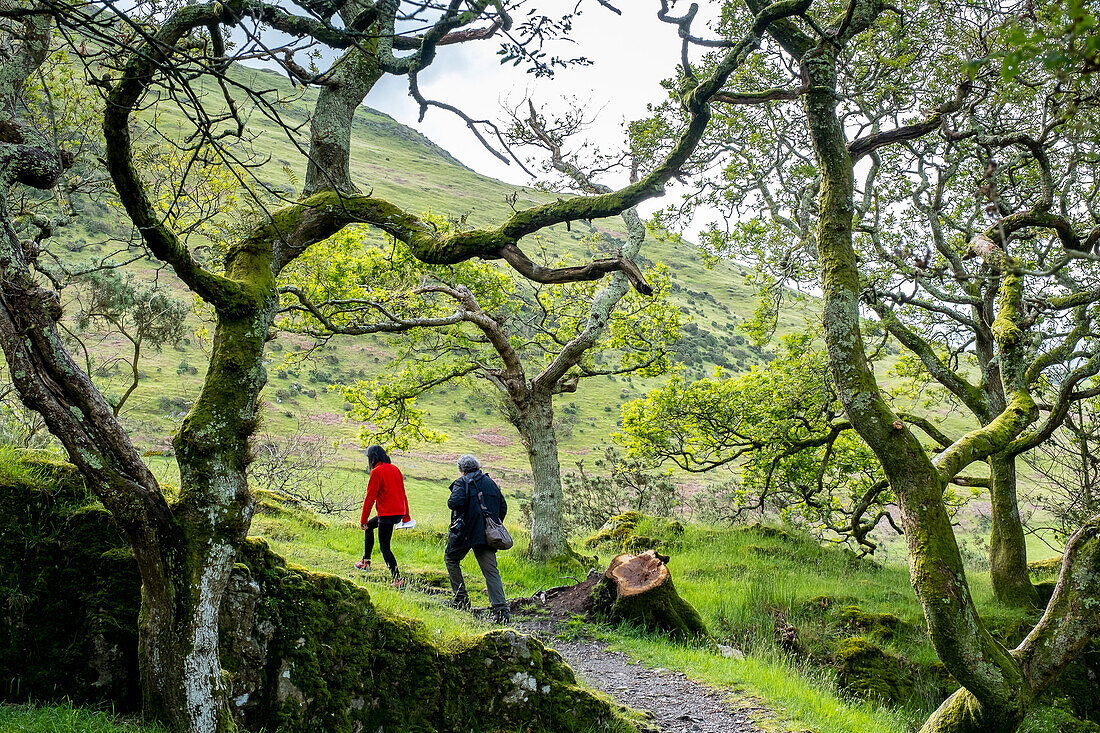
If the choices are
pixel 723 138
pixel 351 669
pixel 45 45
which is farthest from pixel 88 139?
pixel 723 138

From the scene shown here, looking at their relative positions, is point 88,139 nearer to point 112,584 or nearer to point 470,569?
point 112,584

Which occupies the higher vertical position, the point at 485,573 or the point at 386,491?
the point at 386,491

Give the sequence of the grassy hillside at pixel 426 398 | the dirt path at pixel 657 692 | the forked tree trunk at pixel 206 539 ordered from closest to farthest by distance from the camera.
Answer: the forked tree trunk at pixel 206 539 → the dirt path at pixel 657 692 → the grassy hillside at pixel 426 398

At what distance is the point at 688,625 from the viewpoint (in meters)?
9.97

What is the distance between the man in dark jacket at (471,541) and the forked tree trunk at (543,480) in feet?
14.5

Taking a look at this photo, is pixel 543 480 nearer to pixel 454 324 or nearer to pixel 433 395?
pixel 454 324

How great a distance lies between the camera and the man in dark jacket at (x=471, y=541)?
29.8 ft

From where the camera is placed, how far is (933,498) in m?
5.77

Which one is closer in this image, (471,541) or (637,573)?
(471,541)

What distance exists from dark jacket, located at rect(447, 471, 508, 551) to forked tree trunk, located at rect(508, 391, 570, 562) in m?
4.28

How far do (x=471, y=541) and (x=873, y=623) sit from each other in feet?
25.1

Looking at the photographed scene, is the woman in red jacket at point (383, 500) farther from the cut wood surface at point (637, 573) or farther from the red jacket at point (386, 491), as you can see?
the cut wood surface at point (637, 573)

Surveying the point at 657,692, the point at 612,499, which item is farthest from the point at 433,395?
the point at 657,692

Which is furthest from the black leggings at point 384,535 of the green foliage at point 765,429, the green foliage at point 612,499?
the green foliage at point 612,499
